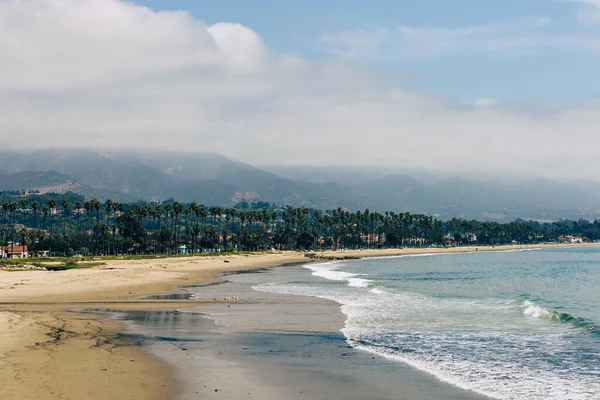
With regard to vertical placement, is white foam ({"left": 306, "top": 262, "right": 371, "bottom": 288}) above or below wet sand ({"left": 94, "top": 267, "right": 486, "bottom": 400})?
below

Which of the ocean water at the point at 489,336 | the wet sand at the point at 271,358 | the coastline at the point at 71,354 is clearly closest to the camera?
the coastline at the point at 71,354

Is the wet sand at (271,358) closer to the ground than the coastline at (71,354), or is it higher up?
closer to the ground

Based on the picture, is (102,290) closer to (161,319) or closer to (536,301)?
(161,319)

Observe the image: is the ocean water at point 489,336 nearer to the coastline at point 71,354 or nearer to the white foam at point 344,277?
the coastline at point 71,354

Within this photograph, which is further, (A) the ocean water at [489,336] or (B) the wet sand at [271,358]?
(A) the ocean water at [489,336]

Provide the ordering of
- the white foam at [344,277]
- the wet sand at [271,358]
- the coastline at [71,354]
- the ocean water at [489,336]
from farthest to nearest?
the white foam at [344,277] → the ocean water at [489,336] → the wet sand at [271,358] → the coastline at [71,354]

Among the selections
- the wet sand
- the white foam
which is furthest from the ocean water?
the white foam

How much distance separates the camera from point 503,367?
73.8ft

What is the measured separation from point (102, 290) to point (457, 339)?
1397 inches

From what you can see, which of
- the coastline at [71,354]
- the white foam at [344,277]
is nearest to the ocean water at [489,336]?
the coastline at [71,354]

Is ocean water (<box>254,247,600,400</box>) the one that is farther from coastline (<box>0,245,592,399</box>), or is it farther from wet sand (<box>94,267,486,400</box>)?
coastline (<box>0,245,592,399</box>)

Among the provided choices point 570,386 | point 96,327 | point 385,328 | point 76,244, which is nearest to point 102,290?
point 96,327

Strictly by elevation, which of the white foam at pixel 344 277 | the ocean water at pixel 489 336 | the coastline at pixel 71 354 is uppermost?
the coastline at pixel 71 354

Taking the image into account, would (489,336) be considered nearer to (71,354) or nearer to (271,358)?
(271,358)
